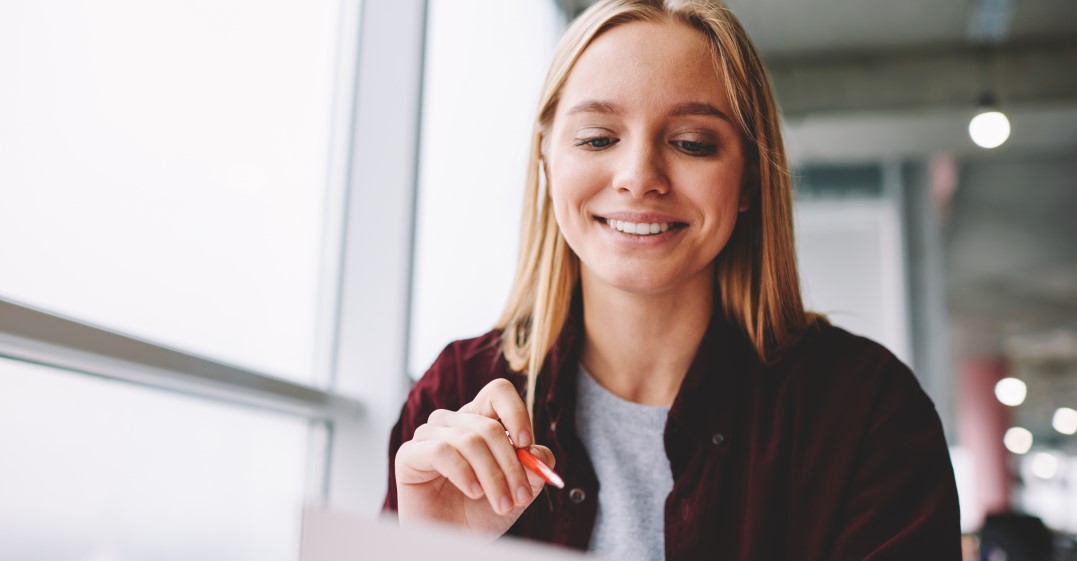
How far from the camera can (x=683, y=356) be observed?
1.14m

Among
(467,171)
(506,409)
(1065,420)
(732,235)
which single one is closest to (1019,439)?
(1065,420)

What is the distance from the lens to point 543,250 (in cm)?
121

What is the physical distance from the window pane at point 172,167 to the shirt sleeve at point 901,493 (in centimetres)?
93

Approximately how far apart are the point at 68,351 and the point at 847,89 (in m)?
4.68

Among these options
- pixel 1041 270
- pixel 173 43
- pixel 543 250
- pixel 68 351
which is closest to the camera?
pixel 68 351

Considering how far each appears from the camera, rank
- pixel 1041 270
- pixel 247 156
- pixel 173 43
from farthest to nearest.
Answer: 1. pixel 1041 270
2. pixel 247 156
3. pixel 173 43

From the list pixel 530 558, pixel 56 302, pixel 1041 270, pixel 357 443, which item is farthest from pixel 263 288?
pixel 1041 270

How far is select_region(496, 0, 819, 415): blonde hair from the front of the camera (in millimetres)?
1063

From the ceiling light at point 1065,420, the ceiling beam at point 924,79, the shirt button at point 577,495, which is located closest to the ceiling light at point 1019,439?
the ceiling light at point 1065,420

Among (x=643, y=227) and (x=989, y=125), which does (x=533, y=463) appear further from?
(x=989, y=125)

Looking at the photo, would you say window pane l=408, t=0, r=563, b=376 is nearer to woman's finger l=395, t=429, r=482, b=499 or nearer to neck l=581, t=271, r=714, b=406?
neck l=581, t=271, r=714, b=406

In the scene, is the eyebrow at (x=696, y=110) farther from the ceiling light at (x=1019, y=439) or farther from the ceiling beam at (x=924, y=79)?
the ceiling light at (x=1019, y=439)

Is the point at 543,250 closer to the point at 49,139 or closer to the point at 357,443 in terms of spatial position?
the point at 49,139

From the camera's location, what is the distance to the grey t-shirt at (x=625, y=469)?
1.04 meters
